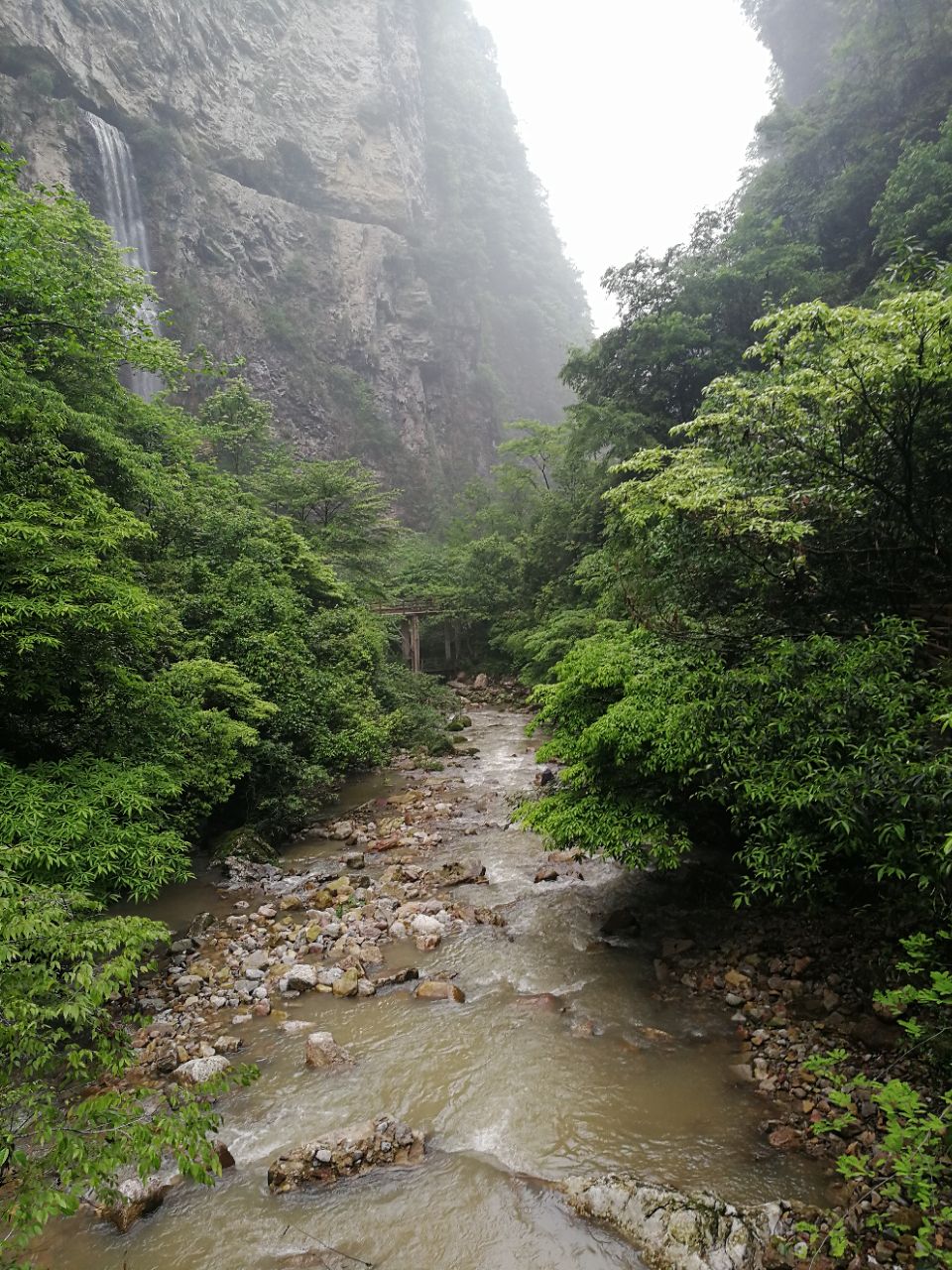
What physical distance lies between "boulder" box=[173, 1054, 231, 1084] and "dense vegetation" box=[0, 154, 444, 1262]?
231 mm

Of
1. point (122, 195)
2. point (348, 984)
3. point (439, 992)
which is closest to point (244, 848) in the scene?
point (348, 984)

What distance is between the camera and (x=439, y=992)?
5844 millimetres

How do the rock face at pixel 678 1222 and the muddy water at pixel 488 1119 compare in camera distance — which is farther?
the muddy water at pixel 488 1119

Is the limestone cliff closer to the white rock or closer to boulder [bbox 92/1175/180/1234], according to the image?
the white rock

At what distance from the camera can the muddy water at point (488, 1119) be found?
3.52 m

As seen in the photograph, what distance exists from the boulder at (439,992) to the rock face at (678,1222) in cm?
216

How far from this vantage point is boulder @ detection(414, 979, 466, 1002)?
5.80m

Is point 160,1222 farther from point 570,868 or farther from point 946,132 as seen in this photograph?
point 946,132

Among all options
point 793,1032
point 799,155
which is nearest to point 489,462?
point 799,155

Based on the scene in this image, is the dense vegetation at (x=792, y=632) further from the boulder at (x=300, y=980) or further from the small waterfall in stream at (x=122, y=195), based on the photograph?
the small waterfall in stream at (x=122, y=195)

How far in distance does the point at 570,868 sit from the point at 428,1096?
4009mm

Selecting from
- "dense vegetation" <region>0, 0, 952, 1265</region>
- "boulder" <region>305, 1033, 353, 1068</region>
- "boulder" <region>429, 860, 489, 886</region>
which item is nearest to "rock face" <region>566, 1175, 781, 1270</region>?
"dense vegetation" <region>0, 0, 952, 1265</region>

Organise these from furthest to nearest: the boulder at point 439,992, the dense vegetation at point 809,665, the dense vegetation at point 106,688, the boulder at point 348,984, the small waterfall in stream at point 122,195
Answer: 1. the small waterfall in stream at point 122,195
2. the boulder at point 348,984
3. the boulder at point 439,992
4. the dense vegetation at point 809,665
5. the dense vegetation at point 106,688

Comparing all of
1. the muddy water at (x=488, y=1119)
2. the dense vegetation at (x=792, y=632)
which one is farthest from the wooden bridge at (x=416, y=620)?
the muddy water at (x=488, y=1119)
